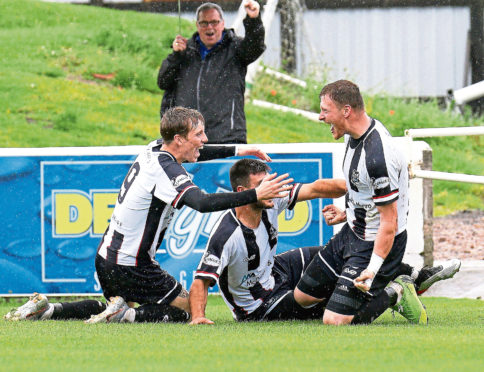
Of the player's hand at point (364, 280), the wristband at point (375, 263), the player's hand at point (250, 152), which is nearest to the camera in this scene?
the player's hand at point (364, 280)

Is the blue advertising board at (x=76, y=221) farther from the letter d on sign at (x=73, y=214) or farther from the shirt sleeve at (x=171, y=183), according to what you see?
the shirt sleeve at (x=171, y=183)

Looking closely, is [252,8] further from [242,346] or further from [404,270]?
[242,346]

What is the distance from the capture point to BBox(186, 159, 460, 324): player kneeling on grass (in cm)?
666

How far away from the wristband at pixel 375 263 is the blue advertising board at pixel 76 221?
2.38 m

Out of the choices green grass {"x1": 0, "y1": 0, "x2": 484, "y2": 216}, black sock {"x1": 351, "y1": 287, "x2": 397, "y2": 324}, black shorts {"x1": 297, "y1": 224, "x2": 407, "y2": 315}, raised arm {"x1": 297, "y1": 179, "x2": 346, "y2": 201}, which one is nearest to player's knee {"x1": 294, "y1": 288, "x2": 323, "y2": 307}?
black shorts {"x1": 297, "y1": 224, "x2": 407, "y2": 315}

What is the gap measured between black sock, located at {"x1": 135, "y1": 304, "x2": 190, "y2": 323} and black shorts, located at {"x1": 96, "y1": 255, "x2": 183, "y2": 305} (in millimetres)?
63

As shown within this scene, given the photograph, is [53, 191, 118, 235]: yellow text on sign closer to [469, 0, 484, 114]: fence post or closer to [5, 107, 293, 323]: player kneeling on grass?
[5, 107, 293, 323]: player kneeling on grass

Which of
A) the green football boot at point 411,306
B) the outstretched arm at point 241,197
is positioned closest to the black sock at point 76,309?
the outstretched arm at point 241,197

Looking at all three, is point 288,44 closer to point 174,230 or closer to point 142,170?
point 174,230

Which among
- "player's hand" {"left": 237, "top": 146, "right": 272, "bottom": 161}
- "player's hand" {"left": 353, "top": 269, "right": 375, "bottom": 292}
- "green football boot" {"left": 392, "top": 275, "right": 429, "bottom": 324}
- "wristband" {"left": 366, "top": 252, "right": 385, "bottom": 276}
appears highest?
"player's hand" {"left": 237, "top": 146, "right": 272, "bottom": 161}

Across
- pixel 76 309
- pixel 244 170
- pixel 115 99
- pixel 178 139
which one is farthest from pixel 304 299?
pixel 115 99

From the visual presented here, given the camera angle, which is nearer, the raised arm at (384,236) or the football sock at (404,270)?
the raised arm at (384,236)

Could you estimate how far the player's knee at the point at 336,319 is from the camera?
6.36m

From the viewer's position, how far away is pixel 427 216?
8797 mm
